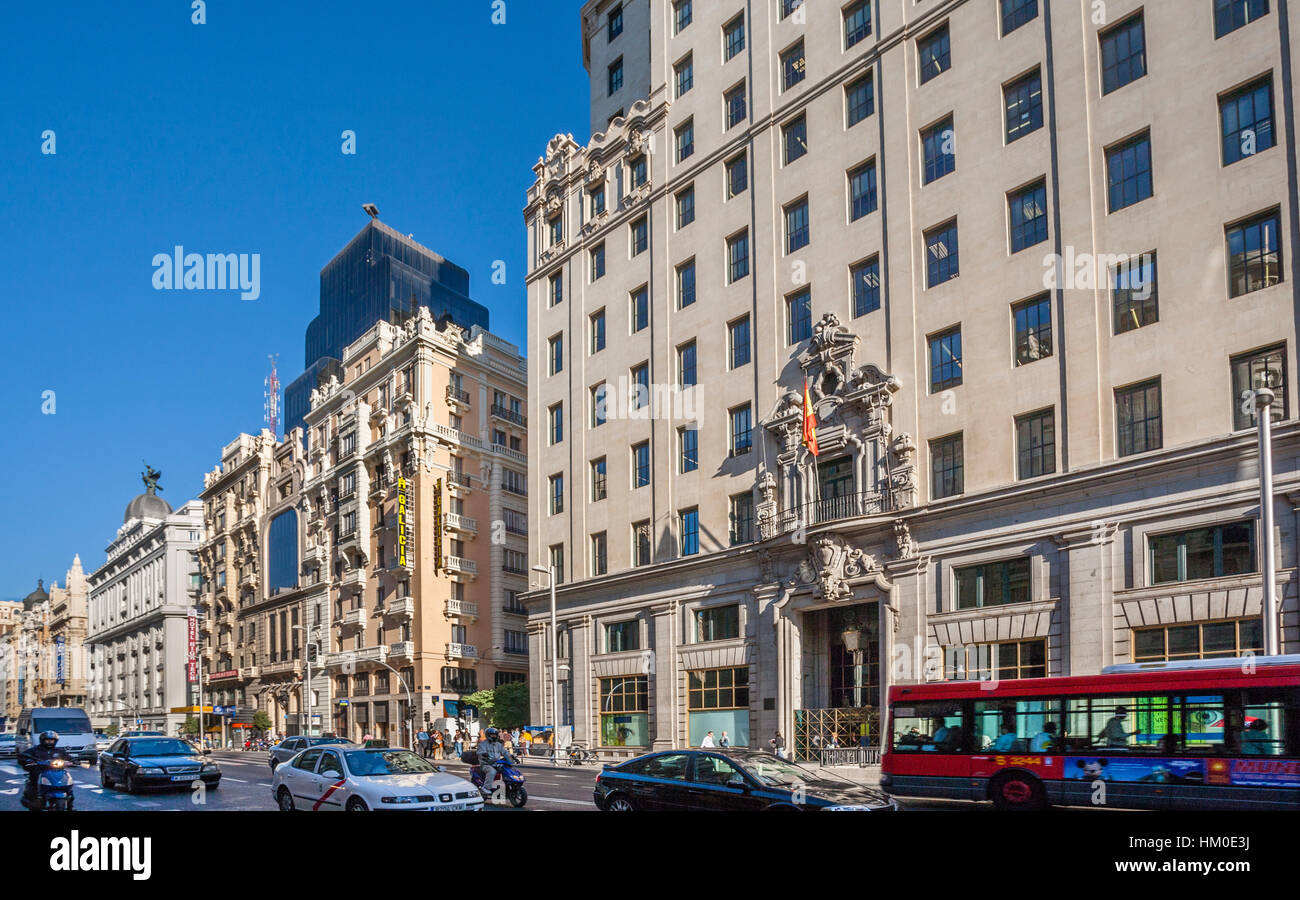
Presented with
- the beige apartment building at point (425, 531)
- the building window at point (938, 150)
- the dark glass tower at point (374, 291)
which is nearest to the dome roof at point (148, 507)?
the dark glass tower at point (374, 291)

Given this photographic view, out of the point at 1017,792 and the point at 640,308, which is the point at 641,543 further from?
the point at 1017,792

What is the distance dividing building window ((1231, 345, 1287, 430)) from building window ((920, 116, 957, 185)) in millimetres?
11989

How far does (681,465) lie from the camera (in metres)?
46.0

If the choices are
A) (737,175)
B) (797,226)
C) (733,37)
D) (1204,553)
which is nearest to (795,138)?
(737,175)

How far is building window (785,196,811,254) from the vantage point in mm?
42031

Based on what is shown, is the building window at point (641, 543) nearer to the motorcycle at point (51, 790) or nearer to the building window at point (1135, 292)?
the building window at point (1135, 292)

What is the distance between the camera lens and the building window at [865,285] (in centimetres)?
3853

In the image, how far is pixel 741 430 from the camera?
43406 mm

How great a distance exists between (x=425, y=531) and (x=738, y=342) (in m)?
33.6

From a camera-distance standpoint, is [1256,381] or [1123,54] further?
[1123,54]

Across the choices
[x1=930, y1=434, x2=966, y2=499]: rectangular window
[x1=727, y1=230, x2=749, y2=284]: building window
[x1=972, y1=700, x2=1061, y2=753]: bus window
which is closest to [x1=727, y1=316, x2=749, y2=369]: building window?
[x1=727, y1=230, x2=749, y2=284]: building window

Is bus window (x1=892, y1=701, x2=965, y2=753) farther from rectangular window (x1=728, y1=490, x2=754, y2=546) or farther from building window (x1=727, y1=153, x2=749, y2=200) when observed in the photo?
building window (x1=727, y1=153, x2=749, y2=200)

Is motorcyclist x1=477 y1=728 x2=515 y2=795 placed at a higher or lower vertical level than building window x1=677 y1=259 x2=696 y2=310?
lower

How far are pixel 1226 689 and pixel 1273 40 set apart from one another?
1862cm
